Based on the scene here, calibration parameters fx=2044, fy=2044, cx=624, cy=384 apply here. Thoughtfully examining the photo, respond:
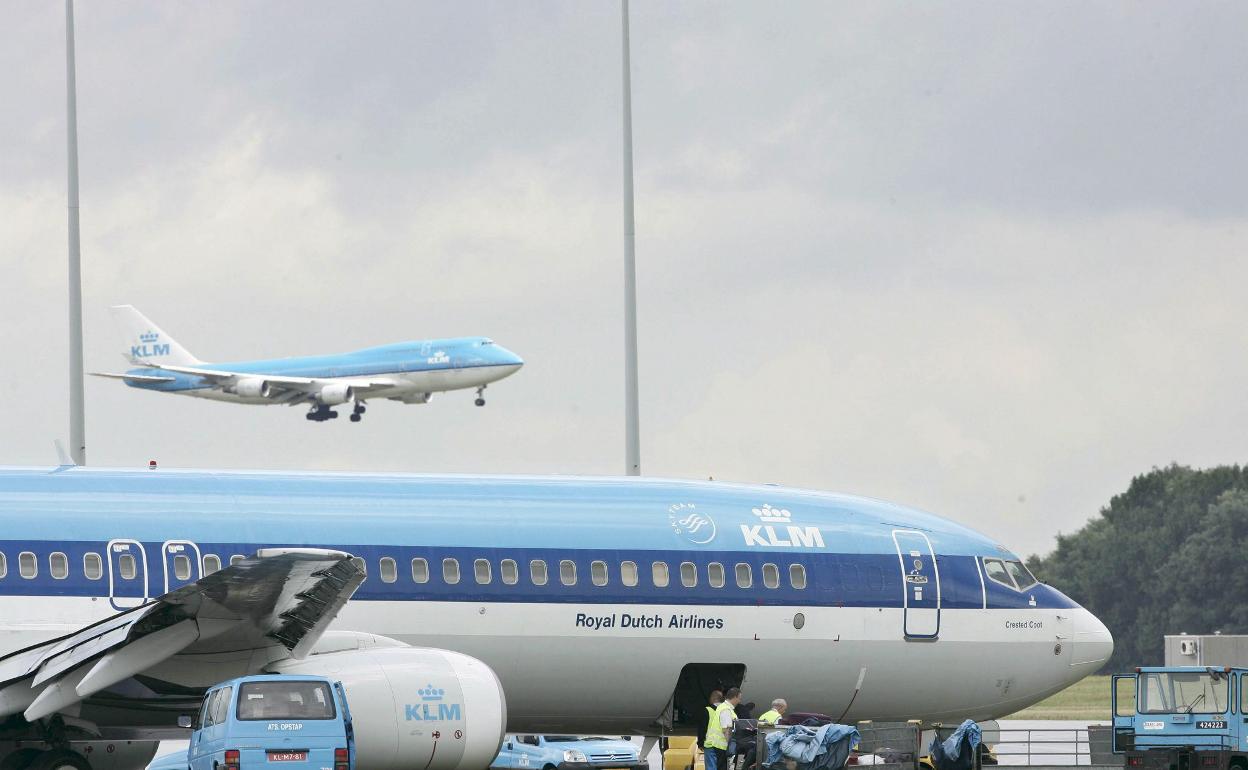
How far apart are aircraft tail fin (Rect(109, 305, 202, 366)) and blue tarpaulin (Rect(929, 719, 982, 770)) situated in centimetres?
6177

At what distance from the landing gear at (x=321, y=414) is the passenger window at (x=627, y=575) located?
55.2m

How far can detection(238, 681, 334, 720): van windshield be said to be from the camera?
18406 mm

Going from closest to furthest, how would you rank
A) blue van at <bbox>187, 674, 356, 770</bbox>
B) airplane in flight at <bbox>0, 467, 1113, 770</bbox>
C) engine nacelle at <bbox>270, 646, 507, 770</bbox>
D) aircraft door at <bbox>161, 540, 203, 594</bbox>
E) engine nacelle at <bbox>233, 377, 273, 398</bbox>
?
blue van at <bbox>187, 674, 356, 770</bbox> → engine nacelle at <bbox>270, 646, 507, 770</bbox> → airplane in flight at <bbox>0, 467, 1113, 770</bbox> → aircraft door at <bbox>161, 540, 203, 594</bbox> → engine nacelle at <bbox>233, 377, 273, 398</bbox>

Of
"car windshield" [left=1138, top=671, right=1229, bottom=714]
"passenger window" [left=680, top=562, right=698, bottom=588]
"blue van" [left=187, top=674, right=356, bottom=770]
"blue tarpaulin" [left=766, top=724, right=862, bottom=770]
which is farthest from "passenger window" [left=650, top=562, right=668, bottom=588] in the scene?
"car windshield" [left=1138, top=671, right=1229, bottom=714]

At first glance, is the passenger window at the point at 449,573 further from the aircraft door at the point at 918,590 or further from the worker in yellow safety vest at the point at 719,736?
the aircraft door at the point at 918,590

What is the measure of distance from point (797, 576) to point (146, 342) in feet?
206

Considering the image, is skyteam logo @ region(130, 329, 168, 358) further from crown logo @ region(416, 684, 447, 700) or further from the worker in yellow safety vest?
crown logo @ region(416, 684, 447, 700)

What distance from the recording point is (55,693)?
19.7 meters

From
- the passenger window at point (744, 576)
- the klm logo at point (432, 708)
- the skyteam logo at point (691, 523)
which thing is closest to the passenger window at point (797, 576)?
the passenger window at point (744, 576)

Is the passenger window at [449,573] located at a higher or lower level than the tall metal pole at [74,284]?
lower

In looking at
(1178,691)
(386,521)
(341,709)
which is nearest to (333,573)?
(341,709)

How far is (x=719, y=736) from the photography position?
22.7m

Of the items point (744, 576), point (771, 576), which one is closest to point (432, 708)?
point (744, 576)

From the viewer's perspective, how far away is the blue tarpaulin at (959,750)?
24.1 meters
